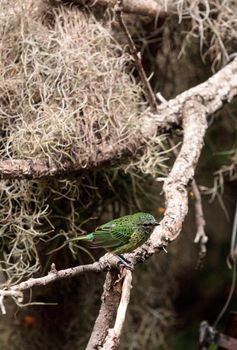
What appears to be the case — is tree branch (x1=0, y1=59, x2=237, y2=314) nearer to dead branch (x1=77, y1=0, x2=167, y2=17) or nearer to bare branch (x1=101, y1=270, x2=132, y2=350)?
bare branch (x1=101, y1=270, x2=132, y2=350)

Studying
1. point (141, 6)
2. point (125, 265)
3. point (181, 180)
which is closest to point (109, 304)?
point (125, 265)

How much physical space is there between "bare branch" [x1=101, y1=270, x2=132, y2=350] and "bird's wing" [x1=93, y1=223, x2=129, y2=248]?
0.07 m

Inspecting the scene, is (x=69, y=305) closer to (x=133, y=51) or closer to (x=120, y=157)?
(x=120, y=157)

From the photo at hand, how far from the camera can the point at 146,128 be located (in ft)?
6.26

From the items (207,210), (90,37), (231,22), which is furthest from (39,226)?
(207,210)

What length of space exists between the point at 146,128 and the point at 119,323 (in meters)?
0.71

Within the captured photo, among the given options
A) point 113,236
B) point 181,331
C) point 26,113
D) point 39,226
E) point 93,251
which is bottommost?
point 181,331

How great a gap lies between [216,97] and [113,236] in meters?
0.69

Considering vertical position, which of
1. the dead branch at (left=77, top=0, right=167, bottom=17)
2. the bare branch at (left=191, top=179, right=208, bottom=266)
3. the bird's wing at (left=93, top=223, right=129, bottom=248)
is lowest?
the bare branch at (left=191, top=179, right=208, bottom=266)

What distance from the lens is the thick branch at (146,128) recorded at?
1.65 m

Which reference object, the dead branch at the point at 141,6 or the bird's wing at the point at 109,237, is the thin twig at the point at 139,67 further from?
the bird's wing at the point at 109,237

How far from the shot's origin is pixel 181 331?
Answer: 105 inches

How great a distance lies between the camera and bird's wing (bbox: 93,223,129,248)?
148cm

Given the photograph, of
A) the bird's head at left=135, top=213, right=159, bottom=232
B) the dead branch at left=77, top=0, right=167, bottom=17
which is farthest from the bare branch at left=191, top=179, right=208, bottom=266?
the dead branch at left=77, top=0, right=167, bottom=17
